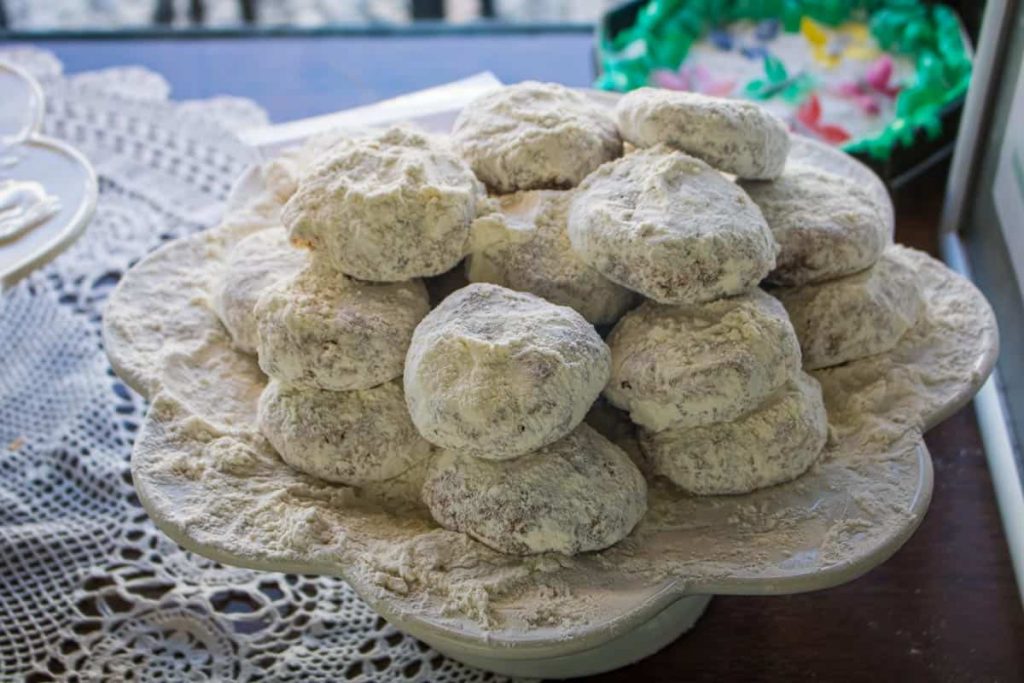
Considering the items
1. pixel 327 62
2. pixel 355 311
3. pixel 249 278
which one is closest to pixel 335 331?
pixel 355 311

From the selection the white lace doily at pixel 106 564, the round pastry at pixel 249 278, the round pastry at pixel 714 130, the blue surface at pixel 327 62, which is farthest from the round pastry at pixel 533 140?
the blue surface at pixel 327 62

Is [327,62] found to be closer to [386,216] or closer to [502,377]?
[386,216]

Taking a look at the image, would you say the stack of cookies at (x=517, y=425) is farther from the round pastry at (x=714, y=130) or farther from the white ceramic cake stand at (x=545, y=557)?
the round pastry at (x=714, y=130)

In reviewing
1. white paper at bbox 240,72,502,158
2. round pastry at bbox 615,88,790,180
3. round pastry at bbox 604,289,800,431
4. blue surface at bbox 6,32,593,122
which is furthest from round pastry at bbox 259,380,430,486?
blue surface at bbox 6,32,593,122

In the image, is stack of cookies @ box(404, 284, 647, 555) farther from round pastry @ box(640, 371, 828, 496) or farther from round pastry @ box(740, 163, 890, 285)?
round pastry @ box(740, 163, 890, 285)

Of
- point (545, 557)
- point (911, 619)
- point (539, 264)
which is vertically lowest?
point (911, 619)

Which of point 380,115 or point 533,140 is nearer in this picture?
point 533,140

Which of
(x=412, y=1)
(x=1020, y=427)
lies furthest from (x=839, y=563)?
(x=412, y=1)
